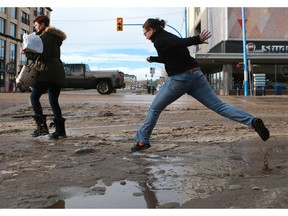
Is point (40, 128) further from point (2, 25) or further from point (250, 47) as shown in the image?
point (2, 25)

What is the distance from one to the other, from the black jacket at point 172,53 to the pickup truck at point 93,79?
18087 millimetres

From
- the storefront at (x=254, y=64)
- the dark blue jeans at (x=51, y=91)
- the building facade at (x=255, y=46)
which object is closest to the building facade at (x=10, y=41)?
the storefront at (x=254, y=64)

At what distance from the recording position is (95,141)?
→ 5324 millimetres

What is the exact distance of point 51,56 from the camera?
557 centimetres

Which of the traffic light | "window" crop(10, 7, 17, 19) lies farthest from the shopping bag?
"window" crop(10, 7, 17, 19)

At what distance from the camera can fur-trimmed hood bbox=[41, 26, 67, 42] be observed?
219 inches

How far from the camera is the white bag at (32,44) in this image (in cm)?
535

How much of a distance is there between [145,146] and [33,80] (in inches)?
84.2

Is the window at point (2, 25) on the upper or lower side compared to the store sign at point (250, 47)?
upper

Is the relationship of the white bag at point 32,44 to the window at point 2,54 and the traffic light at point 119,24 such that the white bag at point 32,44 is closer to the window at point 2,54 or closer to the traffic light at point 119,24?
the traffic light at point 119,24

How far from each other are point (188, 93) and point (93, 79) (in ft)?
61.0

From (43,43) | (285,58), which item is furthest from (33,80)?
(285,58)
